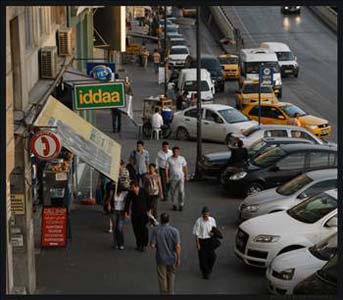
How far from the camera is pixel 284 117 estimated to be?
34875mm

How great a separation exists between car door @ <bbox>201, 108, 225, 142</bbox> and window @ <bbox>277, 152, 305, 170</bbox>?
932 cm

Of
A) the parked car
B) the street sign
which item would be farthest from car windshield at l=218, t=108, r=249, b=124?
the street sign

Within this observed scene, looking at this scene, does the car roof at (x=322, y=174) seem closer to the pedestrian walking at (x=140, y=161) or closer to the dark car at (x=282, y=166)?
the dark car at (x=282, y=166)

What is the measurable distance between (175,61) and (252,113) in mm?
19641

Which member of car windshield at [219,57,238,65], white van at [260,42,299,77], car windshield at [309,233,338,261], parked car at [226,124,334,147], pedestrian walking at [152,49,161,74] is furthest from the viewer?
pedestrian walking at [152,49,161,74]

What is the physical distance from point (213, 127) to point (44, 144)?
17027 millimetres

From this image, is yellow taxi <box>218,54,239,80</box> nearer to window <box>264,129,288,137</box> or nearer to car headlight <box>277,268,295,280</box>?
window <box>264,129,288,137</box>

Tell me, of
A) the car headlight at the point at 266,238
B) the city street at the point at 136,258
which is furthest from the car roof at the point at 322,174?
the car headlight at the point at 266,238

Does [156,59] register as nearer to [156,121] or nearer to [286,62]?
[286,62]

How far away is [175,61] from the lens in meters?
55.2

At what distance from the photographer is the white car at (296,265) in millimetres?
15672

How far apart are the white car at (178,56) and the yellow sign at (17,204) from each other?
39318 mm

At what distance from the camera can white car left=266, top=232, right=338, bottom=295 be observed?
15.7 meters
